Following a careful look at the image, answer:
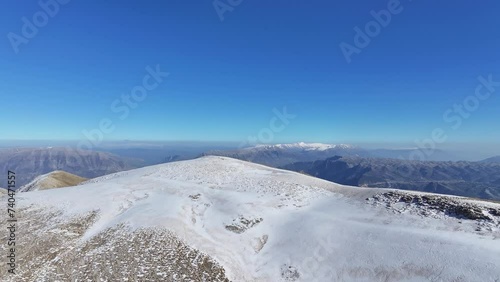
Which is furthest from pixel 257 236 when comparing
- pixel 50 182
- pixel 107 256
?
pixel 50 182

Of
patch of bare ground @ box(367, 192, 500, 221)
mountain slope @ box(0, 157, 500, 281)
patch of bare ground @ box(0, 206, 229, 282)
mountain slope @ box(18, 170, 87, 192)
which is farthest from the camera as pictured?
mountain slope @ box(18, 170, 87, 192)

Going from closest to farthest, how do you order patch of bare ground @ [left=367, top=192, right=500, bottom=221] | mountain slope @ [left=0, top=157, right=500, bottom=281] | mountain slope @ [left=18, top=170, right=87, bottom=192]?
mountain slope @ [left=0, top=157, right=500, bottom=281], patch of bare ground @ [left=367, top=192, right=500, bottom=221], mountain slope @ [left=18, top=170, right=87, bottom=192]

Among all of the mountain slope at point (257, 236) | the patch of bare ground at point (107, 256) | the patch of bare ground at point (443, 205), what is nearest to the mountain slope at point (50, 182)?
the mountain slope at point (257, 236)

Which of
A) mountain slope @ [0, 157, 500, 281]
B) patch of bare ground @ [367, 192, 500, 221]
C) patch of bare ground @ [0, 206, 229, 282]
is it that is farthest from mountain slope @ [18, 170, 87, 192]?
patch of bare ground @ [367, 192, 500, 221]

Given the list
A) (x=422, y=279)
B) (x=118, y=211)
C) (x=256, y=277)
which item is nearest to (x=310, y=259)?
(x=256, y=277)

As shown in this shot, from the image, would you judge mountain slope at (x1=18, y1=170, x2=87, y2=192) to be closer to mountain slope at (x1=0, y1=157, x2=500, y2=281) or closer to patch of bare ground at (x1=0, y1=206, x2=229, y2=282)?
mountain slope at (x1=0, y1=157, x2=500, y2=281)

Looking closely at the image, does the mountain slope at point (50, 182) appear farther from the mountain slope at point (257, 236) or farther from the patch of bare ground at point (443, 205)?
the patch of bare ground at point (443, 205)

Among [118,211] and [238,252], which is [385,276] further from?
[118,211]
